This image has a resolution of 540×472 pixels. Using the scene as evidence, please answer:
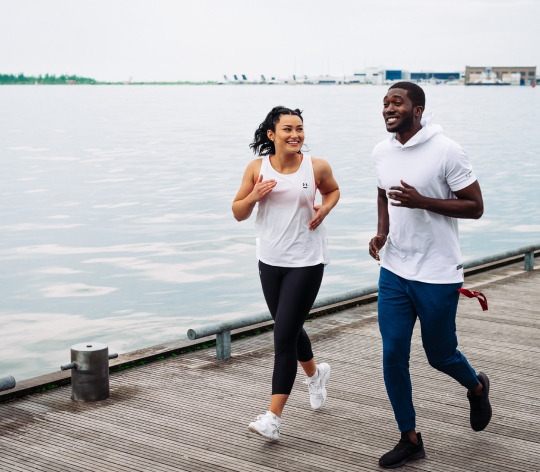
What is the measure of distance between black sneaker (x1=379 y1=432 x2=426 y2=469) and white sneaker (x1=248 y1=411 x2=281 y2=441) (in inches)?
24.9

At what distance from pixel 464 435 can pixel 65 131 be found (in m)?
63.4

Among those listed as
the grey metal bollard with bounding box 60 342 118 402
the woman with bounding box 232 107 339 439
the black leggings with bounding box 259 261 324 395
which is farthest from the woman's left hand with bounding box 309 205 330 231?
the grey metal bollard with bounding box 60 342 118 402

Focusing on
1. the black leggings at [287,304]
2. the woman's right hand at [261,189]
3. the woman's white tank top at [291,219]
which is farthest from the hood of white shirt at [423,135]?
the black leggings at [287,304]

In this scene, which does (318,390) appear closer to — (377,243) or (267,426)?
(267,426)

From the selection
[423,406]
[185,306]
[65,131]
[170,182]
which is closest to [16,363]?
[185,306]

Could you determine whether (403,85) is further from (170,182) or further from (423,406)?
(170,182)

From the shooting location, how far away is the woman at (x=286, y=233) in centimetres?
411

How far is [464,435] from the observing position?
4285 millimetres

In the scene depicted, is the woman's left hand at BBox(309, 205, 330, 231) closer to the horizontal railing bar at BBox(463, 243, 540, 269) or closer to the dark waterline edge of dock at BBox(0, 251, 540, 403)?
the dark waterline edge of dock at BBox(0, 251, 540, 403)

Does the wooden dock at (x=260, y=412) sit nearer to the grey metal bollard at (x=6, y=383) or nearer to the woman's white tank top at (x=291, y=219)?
the grey metal bollard at (x=6, y=383)

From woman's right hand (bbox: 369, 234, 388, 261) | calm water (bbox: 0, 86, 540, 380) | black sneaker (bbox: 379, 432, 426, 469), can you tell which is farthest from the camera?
calm water (bbox: 0, 86, 540, 380)

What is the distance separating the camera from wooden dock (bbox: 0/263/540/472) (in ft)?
13.0

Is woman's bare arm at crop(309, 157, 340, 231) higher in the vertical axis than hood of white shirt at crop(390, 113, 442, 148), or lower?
lower

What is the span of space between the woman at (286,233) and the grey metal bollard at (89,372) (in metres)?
1.27
